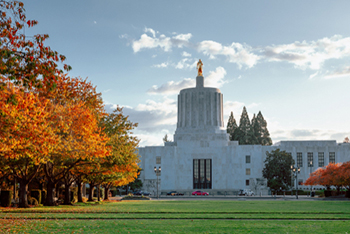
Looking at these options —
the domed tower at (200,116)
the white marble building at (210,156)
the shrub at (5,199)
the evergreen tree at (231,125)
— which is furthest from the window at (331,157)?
the shrub at (5,199)

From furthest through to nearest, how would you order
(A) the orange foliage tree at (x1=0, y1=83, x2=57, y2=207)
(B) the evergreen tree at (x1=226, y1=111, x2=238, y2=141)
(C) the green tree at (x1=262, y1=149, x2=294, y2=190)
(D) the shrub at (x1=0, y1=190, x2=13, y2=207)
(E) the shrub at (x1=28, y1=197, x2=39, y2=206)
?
(B) the evergreen tree at (x1=226, y1=111, x2=238, y2=141) → (C) the green tree at (x1=262, y1=149, x2=294, y2=190) → (E) the shrub at (x1=28, y1=197, x2=39, y2=206) → (D) the shrub at (x1=0, y1=190, x2=13, y2=207) → (A) the orange foliage tree at (x1=0, y1=83, x2=57, y2=207)

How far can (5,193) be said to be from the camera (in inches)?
1426

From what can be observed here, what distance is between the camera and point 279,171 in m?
96.9

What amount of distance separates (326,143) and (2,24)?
112620 mm

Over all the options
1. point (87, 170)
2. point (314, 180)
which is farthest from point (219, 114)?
point (87, 170)

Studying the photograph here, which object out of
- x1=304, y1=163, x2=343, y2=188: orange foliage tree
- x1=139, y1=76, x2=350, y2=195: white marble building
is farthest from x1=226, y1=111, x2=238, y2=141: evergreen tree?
x1=304, y1=163, x2=343, y2=188: orange foliage tree

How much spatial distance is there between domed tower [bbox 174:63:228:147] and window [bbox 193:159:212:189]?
6.43 metres

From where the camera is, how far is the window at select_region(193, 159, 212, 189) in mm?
113750

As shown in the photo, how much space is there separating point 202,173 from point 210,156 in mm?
5199

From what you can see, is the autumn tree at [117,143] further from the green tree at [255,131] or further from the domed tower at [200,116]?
the green tree at [255,131]

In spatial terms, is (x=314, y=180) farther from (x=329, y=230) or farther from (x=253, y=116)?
(x=253, y=116)

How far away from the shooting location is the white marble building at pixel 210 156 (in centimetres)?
11188

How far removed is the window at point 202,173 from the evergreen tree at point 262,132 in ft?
105

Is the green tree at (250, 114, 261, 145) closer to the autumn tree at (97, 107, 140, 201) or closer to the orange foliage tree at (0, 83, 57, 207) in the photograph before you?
the autumn tree at (97, 107, 140, 201)
